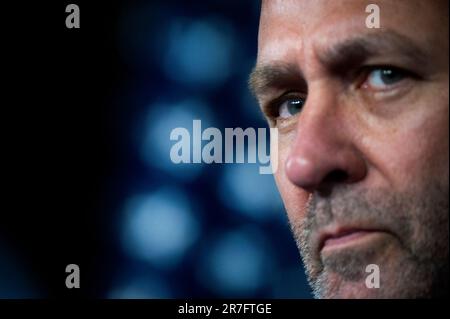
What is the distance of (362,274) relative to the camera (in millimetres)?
664

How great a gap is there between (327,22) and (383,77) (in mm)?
97

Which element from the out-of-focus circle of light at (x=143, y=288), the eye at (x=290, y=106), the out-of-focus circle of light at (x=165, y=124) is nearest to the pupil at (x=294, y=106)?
the eye at (x=290, y=106)

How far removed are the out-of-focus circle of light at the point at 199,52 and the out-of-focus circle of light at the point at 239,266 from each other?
1.19 ft

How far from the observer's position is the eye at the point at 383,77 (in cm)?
67

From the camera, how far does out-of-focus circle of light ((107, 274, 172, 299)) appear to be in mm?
1304

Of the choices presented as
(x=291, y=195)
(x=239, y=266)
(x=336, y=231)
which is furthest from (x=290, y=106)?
(x=239, y=266)

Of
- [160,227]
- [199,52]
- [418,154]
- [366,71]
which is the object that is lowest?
[160,227]

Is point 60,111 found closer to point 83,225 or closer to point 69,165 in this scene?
point 69,165

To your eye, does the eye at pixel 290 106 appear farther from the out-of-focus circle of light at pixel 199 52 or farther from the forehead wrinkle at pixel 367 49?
the out-of-focus circle of light at pixel 199 52

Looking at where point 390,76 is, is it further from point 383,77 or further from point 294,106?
point 294,106

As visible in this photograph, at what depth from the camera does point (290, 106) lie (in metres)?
0.84

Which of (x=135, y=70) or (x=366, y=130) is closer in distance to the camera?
(x=366, y=130)

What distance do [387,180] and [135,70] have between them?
0.83 metres
